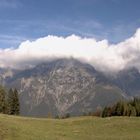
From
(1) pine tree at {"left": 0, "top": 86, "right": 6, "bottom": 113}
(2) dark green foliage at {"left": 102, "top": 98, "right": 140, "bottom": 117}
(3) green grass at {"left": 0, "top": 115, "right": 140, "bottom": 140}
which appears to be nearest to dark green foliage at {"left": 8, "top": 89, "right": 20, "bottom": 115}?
(1) pine tree at {"left": 0, "top": 86, "right": 6, "bottom": 113}

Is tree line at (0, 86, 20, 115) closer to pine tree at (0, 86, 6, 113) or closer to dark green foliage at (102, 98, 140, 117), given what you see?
pine tree at (0, 86, 6, 113)

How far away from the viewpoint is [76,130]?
6588cm

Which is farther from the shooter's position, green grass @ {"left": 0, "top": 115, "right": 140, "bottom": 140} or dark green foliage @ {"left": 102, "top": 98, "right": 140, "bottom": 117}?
dark green foliage @ {"left": 102, "top": 98, "right": 140, "bottom": 117}

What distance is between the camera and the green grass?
185ft

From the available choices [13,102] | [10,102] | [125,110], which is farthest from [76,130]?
[125,110]

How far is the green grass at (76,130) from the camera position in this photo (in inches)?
2219

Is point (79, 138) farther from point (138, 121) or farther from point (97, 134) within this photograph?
point (138, 121)

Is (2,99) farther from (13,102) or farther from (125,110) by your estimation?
(125,110)

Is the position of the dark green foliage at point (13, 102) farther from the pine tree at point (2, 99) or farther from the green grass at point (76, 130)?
the green grass at point (76, 130)

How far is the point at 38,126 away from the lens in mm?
68375

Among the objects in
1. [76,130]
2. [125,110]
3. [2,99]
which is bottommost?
[76,130]

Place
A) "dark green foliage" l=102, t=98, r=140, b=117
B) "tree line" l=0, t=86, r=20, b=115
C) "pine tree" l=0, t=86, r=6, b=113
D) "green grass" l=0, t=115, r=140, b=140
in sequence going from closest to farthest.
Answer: "green grass" l=0, t=115, r=140, b=140 → "pine tree" l=0, t=86, r=6, b=113 → "tree line" l=0, t=86, r=20, b=115 → "dark green foliage" l=102, t=98, r=140, b=117

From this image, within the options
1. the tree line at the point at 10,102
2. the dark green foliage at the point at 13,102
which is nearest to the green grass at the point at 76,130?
the tree line at the point at 10,102

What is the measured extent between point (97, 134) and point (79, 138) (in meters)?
5.71
